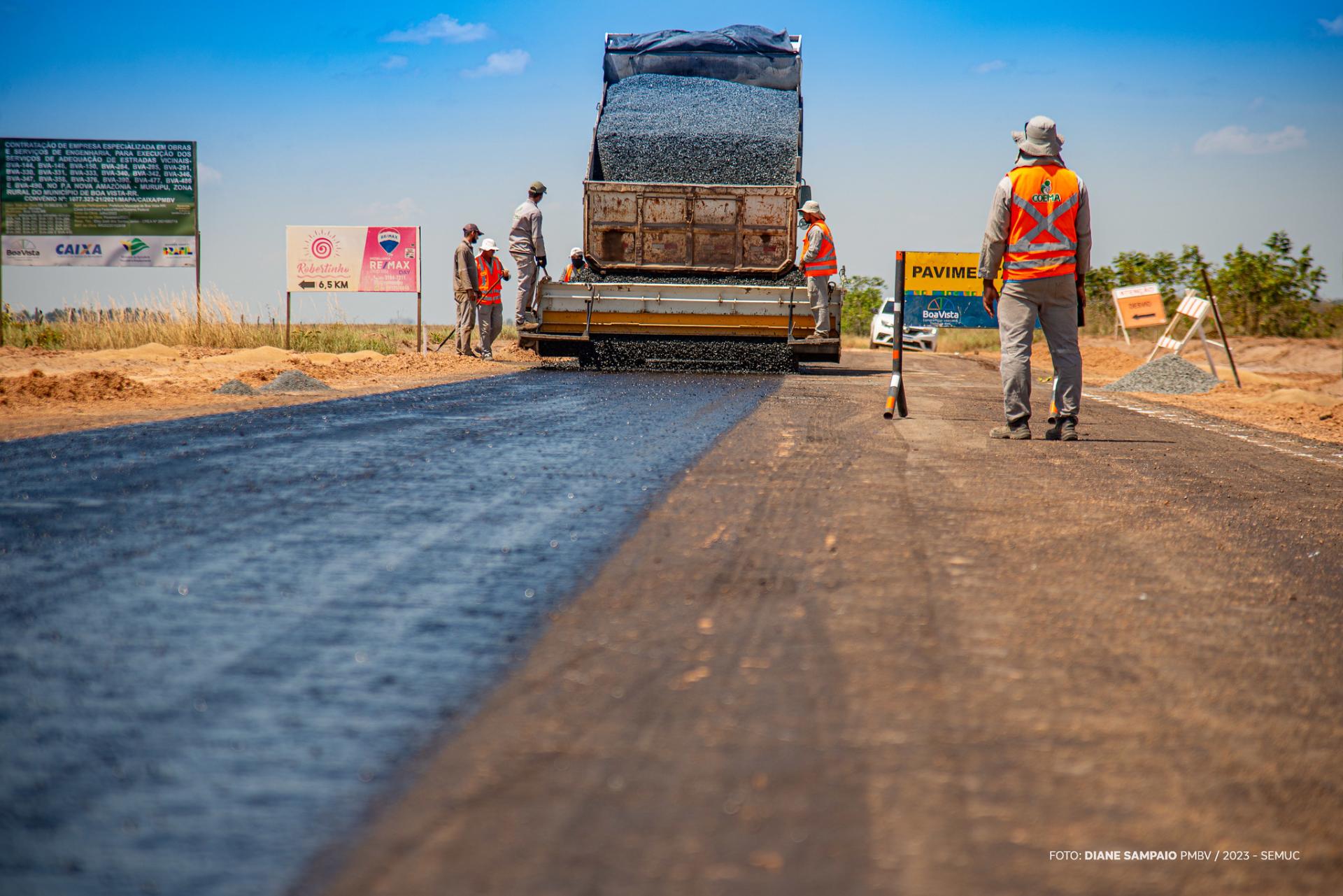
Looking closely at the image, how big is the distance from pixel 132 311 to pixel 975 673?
21378 mm

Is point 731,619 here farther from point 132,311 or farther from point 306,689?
point 132,311

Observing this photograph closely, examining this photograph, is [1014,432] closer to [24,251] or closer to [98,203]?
[98,203]

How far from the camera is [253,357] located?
17906 mm

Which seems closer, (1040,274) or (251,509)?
(251,509)

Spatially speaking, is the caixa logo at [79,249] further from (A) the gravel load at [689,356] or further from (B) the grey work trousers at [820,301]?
(B) the grey work trousers at [820,301]

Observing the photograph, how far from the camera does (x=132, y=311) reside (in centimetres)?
2131

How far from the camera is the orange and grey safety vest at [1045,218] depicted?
7.95m

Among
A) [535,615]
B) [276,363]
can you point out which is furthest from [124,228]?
[535,615]

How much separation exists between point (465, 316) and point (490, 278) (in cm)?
87

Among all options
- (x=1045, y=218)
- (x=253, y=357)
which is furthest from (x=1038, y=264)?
(x=253, y=357)

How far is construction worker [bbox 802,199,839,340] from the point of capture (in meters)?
14.7

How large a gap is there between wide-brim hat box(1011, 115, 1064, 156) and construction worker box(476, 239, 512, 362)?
1143 centimetres

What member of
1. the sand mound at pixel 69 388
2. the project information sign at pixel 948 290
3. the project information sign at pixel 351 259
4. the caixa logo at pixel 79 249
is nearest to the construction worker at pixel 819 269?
the sand mound at pixel 69 388

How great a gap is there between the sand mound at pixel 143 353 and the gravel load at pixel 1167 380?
13375mm
